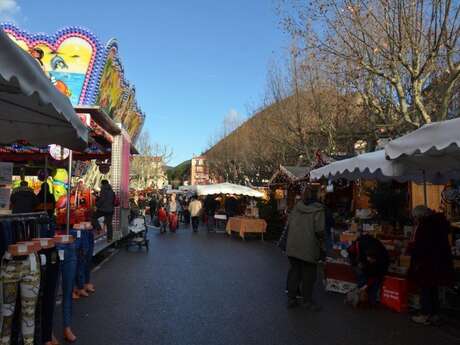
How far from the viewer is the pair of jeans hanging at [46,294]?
3.97m

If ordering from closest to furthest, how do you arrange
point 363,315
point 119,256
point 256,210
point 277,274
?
point 363,315 → point 277,274 → point 119,256 → point 256,210

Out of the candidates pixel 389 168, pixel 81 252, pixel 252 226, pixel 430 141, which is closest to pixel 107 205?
pixel 81 252

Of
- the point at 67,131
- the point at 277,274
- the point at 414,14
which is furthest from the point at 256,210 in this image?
the point at 67,131

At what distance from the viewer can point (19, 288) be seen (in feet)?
11.8

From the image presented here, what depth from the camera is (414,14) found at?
396 inches

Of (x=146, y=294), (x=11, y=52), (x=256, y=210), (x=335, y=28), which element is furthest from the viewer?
(x=256, y=210)

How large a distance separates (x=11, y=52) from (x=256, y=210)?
1911 centimetres

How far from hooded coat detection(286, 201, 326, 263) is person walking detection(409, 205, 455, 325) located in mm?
1326

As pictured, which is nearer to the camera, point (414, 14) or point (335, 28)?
point (414, 14)

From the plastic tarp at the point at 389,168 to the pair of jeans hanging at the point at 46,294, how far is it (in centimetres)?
452

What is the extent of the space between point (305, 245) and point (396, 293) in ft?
4.99

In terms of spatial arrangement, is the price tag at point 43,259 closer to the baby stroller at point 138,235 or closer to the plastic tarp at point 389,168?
the plastic tarp at point 389,168

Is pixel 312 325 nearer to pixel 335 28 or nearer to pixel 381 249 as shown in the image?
pixel 381 249

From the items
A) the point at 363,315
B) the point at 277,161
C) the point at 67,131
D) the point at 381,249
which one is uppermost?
the point at 277,161
